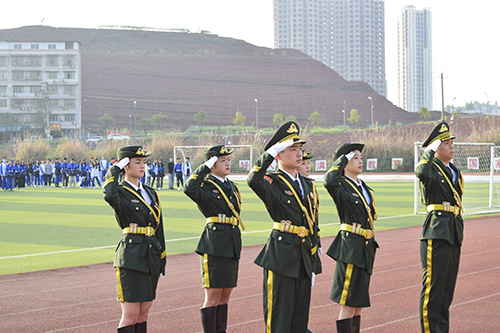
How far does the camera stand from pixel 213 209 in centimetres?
580

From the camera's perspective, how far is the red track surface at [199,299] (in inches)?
237

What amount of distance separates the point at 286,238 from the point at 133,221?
1.35m

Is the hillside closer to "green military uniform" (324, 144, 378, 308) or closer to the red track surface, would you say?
the red track surface

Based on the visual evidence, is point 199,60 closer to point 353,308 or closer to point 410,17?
point 410,17

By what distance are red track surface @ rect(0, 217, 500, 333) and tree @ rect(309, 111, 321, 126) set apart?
104 meters

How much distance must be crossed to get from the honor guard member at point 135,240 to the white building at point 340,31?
18787 cm

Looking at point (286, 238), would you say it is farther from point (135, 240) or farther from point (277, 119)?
point (277, 119)

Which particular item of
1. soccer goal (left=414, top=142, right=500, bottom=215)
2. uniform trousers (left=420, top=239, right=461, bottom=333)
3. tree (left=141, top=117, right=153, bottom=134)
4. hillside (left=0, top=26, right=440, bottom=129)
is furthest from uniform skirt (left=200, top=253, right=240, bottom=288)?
hillside (left=0, top=26, right=440, bottom=129)

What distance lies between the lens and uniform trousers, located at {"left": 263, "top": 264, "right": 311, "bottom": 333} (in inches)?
168

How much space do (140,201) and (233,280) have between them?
1336 millimetres

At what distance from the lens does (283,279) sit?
4.36 meters

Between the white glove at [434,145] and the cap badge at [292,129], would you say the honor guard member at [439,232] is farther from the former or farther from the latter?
the cap badge at [292,129]

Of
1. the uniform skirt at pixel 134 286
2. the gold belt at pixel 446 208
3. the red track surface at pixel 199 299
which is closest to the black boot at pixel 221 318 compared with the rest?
the red track surface at pixel 199 299

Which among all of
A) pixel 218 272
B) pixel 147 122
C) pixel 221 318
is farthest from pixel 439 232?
pixel 147 122
